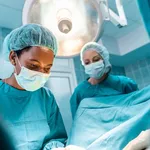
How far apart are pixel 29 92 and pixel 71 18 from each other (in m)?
0.47

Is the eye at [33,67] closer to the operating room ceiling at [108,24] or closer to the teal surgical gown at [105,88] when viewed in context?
the teal surgical gown at [105,88]

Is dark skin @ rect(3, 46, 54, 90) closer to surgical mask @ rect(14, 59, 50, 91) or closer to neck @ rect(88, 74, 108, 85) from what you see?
surgical mask @ rect(14, 59, 50, 91)

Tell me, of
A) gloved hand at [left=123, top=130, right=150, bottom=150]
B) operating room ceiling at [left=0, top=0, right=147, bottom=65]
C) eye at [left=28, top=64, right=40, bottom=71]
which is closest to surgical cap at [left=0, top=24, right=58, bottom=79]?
eye at [left=28, top=64, right=40, bottom=71]

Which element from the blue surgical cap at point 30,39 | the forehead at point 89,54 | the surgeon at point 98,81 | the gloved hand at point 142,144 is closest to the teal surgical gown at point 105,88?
the surgeon at point 98,81

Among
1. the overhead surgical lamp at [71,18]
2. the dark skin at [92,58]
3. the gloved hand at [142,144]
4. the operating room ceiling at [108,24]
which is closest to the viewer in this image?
the gloved hand at [142,144]

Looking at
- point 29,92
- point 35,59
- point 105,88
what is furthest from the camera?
point 105,88

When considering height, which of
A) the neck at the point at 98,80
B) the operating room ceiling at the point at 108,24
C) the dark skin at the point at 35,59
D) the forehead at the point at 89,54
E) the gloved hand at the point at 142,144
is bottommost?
the gloved hand at the point at 142,144

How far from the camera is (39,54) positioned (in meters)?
1.10

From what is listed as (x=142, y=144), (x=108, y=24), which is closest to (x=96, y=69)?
(x=142, y=144)

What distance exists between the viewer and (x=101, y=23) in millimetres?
1047

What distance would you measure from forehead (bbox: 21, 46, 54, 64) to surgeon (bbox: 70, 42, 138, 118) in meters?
0.44

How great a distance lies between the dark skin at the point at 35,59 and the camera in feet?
3.59

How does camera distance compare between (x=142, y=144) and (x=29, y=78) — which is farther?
(x=29, y=78)

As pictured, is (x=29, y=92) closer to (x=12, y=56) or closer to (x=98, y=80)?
(x=12, y=56)
